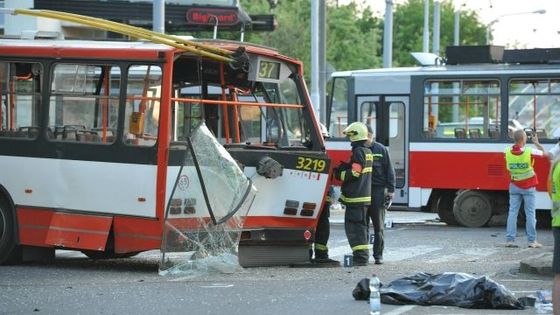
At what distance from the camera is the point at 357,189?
15.0 metres

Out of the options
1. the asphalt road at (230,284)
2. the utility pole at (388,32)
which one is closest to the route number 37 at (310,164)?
the asphalt road at (230,284)

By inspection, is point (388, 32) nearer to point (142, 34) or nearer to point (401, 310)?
point (142, 34)

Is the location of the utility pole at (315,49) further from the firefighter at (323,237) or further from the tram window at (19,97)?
the tram window at (19,97)

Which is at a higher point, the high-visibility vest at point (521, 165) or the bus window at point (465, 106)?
the bus window at point (465, 106)

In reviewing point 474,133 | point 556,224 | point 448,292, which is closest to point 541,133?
point 474,133

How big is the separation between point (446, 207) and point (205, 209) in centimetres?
1082

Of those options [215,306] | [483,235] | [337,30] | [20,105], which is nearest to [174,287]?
[215,306]

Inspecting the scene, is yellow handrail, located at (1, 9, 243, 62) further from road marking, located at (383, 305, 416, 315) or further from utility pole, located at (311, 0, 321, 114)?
utility pole, located at (311, 0, 321, 114)

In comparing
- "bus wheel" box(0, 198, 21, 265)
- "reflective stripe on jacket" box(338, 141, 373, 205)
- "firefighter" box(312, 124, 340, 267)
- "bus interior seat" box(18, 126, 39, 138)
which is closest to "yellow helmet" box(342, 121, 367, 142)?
"reflective stripe on jacket" box(338, 141, 373, 205)

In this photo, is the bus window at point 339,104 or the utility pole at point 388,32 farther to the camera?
the utility pole at point 388,32

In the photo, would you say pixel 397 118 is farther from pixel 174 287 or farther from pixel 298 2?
pixel 298 2

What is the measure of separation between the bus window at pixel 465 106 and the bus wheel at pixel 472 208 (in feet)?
3.87

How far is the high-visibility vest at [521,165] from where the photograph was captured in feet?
60.2

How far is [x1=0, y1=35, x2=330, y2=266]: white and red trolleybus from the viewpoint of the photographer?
46.6ft
